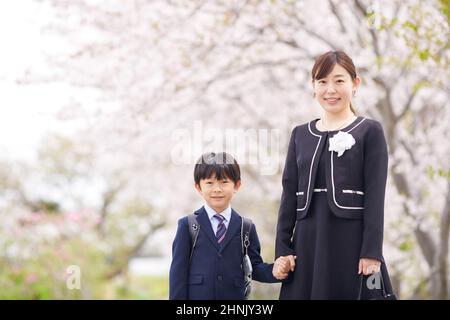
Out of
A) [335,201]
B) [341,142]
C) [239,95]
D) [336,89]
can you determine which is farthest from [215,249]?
[239,95]

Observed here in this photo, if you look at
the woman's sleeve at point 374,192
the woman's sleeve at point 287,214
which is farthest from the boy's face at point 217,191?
the woman's sleeve at point 374,192

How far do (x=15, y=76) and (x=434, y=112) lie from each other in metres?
5.11

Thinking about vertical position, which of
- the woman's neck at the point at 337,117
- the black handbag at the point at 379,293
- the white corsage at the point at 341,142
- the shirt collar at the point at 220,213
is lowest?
the black handbag at the point at 379,293

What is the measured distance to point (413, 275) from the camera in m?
7.39

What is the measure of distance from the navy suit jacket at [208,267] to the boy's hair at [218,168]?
6.7 inches

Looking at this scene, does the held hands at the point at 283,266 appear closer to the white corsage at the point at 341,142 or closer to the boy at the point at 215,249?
the boy at the point at 215,249

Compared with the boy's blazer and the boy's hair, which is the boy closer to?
the boy's hair

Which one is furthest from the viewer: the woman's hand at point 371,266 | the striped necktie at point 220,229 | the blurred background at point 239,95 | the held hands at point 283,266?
the blurred background at point 239,95

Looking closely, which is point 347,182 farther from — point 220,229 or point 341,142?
point 220,229

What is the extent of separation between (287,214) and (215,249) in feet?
1.02

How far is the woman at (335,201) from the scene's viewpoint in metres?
2.31

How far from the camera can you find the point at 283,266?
2.40 metres

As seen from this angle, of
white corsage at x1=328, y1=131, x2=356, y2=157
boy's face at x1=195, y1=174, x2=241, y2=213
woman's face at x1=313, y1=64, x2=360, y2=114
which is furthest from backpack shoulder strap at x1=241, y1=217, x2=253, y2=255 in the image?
woman's face at x1=313, y1=64, x2=360, y2=114

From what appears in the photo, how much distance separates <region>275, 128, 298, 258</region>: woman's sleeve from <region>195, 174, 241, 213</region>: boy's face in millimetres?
222
